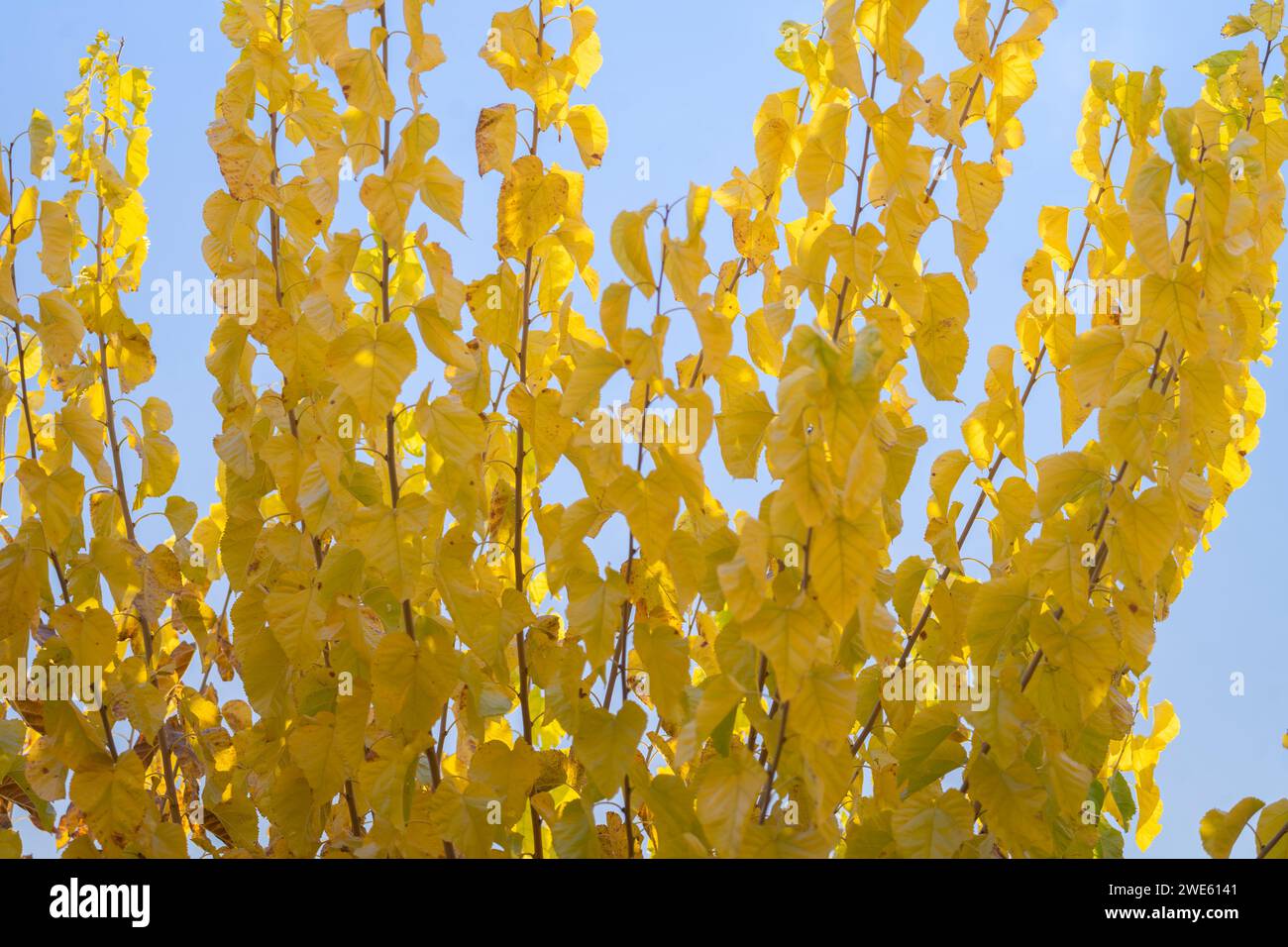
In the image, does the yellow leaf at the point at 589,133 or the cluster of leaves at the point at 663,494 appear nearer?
the cluster of leaves at the point at 663,494

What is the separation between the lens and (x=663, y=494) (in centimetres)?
104

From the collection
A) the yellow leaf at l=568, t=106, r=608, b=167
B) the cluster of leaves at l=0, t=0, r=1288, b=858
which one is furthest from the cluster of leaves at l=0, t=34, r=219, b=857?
the yellow leaf at l=568, t=106, r=608, b=167

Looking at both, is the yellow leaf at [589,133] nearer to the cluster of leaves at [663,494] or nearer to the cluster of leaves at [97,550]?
the cluster of leaves at [663,494]

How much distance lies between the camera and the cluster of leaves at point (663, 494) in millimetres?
1072

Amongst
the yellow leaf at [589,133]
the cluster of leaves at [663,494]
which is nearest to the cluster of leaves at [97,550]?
the cluster of leaves at [663,494]

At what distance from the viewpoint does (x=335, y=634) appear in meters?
1.24

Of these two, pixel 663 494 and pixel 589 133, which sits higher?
pixel 589 133

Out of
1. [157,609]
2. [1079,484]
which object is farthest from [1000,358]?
[157,609]

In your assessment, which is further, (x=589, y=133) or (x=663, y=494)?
(x=589, y=133)

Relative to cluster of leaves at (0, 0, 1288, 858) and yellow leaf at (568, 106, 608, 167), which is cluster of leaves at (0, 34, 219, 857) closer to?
cluster of leaves at (0, 0, 1288, 858)
